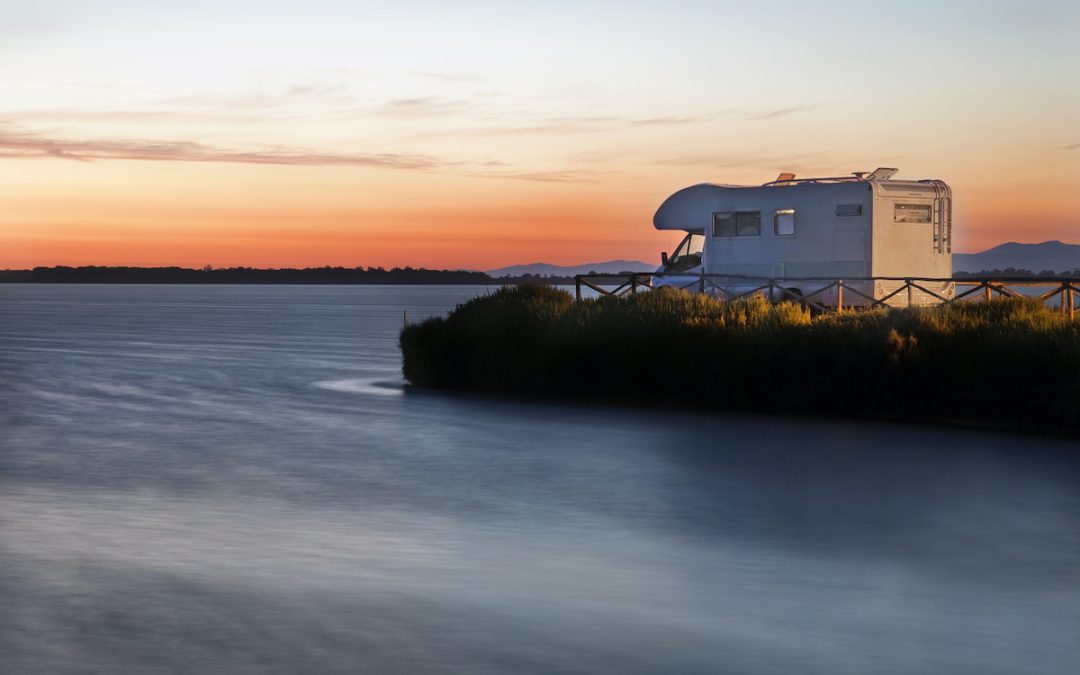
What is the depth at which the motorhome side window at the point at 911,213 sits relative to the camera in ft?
101

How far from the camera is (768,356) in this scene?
70.7 feet

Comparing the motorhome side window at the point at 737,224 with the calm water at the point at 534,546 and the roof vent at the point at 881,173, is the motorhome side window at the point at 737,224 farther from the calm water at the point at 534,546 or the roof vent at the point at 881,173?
the calm water at the point at 534,546

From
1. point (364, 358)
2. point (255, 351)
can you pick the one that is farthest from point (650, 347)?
point (255, 351)

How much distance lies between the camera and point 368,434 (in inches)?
797

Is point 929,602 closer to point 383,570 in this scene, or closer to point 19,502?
point 383,570

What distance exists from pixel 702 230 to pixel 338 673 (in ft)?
85.9

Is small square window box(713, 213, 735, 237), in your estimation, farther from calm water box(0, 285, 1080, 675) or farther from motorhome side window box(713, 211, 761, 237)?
calm water box(0, 285, 1080, 675)

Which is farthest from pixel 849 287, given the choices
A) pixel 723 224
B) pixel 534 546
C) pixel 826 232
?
pixel 534 546

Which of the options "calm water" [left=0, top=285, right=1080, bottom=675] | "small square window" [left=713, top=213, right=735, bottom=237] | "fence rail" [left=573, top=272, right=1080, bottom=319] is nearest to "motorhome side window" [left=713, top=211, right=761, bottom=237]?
"small square window" [left=713, top=213, right=735, bottom=237]

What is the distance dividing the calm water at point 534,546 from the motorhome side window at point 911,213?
40.6 ft

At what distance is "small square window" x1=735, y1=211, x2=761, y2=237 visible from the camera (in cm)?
3212

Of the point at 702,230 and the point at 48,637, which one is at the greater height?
the point at 702,230

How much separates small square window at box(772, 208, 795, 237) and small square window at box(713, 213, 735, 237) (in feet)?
3.82

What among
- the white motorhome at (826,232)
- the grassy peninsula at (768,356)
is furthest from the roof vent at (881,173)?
the grassy peninsula at (768,356)
